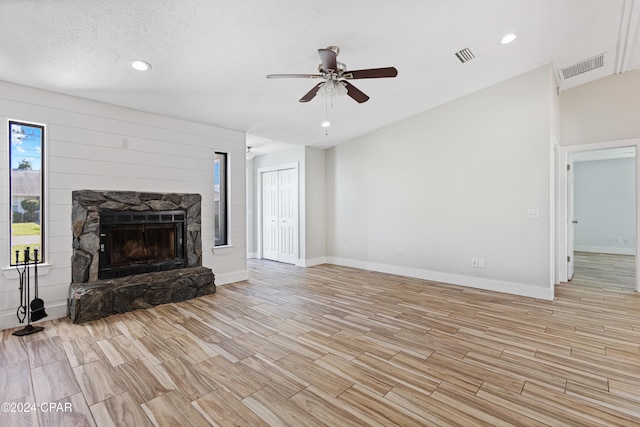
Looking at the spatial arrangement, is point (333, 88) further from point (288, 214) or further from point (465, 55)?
point (288, 214)

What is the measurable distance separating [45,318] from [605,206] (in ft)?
38.1

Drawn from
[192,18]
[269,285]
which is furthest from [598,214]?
[192,18]

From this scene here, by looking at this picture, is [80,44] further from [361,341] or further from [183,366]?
[361,341]

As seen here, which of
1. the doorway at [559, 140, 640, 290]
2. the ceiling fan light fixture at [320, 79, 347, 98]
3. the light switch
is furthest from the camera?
the doorway at [559, 140, 640, 290]

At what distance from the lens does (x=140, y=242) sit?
4.11 m

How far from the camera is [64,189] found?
3.48 metres

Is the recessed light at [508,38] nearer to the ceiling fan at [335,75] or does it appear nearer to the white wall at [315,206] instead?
the ceiling fan at [335,75]

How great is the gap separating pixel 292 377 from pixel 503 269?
3732 millimetres

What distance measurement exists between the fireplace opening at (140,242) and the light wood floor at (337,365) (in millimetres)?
703

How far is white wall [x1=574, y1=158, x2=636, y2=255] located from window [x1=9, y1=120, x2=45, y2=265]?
447 inches

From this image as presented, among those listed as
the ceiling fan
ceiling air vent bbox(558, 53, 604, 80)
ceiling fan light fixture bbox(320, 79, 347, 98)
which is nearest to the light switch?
ceiling air vent bbox(558, 53, 604, 80)

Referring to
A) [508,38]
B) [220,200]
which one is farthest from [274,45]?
[220,200]

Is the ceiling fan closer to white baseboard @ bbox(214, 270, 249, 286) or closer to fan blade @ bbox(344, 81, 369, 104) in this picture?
fan blade @ bbox(344, 81, 369, 104)

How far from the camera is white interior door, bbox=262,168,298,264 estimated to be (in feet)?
21.8
